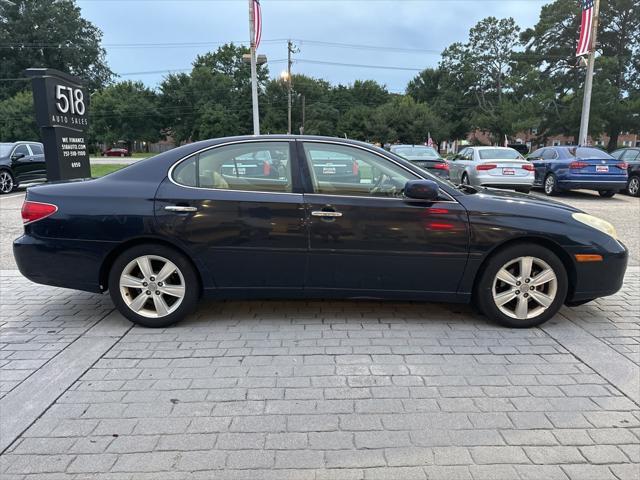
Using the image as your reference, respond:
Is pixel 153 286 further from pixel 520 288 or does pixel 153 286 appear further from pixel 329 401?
pixel 520 288

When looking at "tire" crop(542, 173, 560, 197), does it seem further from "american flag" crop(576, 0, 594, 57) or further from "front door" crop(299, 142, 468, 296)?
"front door" crop(299, 142, 468, 296)

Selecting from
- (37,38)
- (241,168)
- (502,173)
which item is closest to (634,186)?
(502,173)

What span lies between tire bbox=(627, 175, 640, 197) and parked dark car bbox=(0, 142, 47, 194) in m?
17.0

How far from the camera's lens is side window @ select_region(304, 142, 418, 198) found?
3883 millimetres

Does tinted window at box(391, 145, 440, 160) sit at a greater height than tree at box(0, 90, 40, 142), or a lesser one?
lesser

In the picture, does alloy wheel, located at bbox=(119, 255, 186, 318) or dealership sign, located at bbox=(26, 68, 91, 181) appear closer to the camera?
alloy wheel, located at bbox=(119, 255, 186, 318)

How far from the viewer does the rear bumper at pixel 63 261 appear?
3871 mm

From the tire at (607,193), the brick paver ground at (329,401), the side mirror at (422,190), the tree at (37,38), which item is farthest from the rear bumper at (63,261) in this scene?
the tree at (37,38)

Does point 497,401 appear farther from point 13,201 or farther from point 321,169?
point 13,201

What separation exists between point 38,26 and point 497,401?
84.8 m

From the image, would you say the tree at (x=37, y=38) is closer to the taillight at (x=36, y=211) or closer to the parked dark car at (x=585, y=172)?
the parked dark car at (x=585, y=172)

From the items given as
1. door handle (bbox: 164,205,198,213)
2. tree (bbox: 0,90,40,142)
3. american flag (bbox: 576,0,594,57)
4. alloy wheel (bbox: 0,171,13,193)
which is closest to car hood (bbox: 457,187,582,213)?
door handle (bbox: 164,205,198,213)

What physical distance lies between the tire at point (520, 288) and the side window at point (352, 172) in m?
1.01

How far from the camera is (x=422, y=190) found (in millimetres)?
3719
